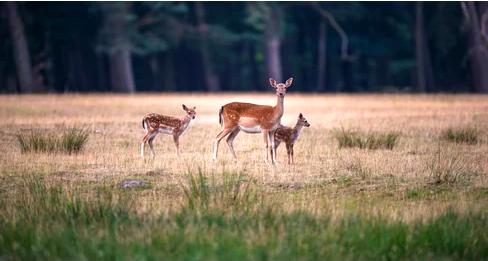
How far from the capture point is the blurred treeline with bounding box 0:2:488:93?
4853cm

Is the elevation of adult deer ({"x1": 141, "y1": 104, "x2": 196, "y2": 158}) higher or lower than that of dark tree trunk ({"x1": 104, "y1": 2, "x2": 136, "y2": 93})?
lower

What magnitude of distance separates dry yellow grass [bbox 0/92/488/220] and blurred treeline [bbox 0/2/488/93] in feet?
64.4

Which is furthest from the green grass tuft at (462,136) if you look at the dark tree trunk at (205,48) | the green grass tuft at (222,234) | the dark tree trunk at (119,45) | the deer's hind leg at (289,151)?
the dark tree trunk at (205,48)

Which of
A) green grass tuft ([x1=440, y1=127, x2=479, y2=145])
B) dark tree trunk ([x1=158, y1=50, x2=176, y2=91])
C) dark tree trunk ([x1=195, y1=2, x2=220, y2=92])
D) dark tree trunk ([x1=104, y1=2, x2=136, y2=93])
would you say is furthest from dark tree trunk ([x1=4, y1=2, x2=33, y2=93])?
green grass tuft ([x1=440, y1=127, x2=479, y2=145])

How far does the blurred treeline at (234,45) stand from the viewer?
159ft

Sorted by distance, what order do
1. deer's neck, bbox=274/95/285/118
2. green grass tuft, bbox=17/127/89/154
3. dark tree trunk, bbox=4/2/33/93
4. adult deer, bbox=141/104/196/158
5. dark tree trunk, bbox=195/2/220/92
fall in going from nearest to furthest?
deer's neck, bbox=274/95/285/118, green grass tuft, bbox=17/127/89/154, adult deer, bbox=141/104/196/158, dark tree trunk, bbox=4/2/33/93, dark tree trunk, bbox=195/2/220/92

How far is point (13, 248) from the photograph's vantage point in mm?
8922

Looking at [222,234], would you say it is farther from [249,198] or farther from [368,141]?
[368,141]

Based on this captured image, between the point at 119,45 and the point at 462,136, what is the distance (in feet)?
100

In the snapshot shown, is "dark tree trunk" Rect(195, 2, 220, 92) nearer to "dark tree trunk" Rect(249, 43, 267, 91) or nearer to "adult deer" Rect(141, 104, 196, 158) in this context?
"dark tree trunk" Rect(249, 43, 267, 91)

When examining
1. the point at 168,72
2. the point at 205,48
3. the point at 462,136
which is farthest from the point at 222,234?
the point at 168,72

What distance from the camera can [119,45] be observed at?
47719mm

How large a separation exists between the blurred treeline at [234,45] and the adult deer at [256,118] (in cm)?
2695

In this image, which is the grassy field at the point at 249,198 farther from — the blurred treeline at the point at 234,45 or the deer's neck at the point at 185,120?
the blurred treeline at the point at 234,45
